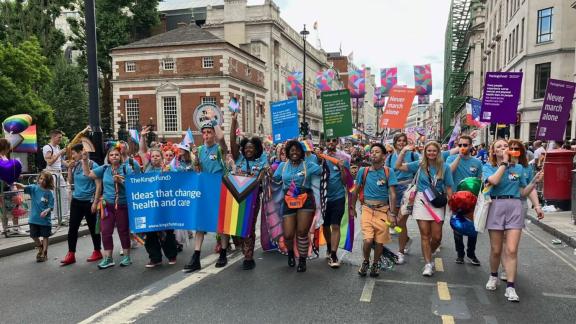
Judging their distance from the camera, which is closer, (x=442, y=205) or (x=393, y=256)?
(x=442, y=205)

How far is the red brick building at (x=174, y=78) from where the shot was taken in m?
42.1

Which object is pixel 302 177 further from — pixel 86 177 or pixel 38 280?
pixel 38 280

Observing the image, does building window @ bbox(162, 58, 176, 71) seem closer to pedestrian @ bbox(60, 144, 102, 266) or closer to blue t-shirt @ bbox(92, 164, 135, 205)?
pedestrian @ bbox(60, 144, 102, 266)

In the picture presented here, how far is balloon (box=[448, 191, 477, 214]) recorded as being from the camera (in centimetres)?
561

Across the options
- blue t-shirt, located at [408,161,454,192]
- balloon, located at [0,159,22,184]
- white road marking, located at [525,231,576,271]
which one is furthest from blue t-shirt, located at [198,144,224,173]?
white road marking, located at [525,231,576,271]

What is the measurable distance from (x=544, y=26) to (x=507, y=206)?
1109 inches

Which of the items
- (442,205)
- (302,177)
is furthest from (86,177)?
(442,205)

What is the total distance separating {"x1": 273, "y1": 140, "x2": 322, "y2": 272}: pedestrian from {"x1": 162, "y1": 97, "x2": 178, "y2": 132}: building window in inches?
1526

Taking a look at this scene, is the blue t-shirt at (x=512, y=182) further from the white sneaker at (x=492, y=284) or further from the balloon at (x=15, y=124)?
the balloon at (x=15, y=124)

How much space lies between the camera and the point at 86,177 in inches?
258

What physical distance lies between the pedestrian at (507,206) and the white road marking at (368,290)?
1.45 metres

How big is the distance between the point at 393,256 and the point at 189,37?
135 feet

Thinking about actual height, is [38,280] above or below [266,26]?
below

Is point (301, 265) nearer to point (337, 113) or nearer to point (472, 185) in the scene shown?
point (472, 185)
